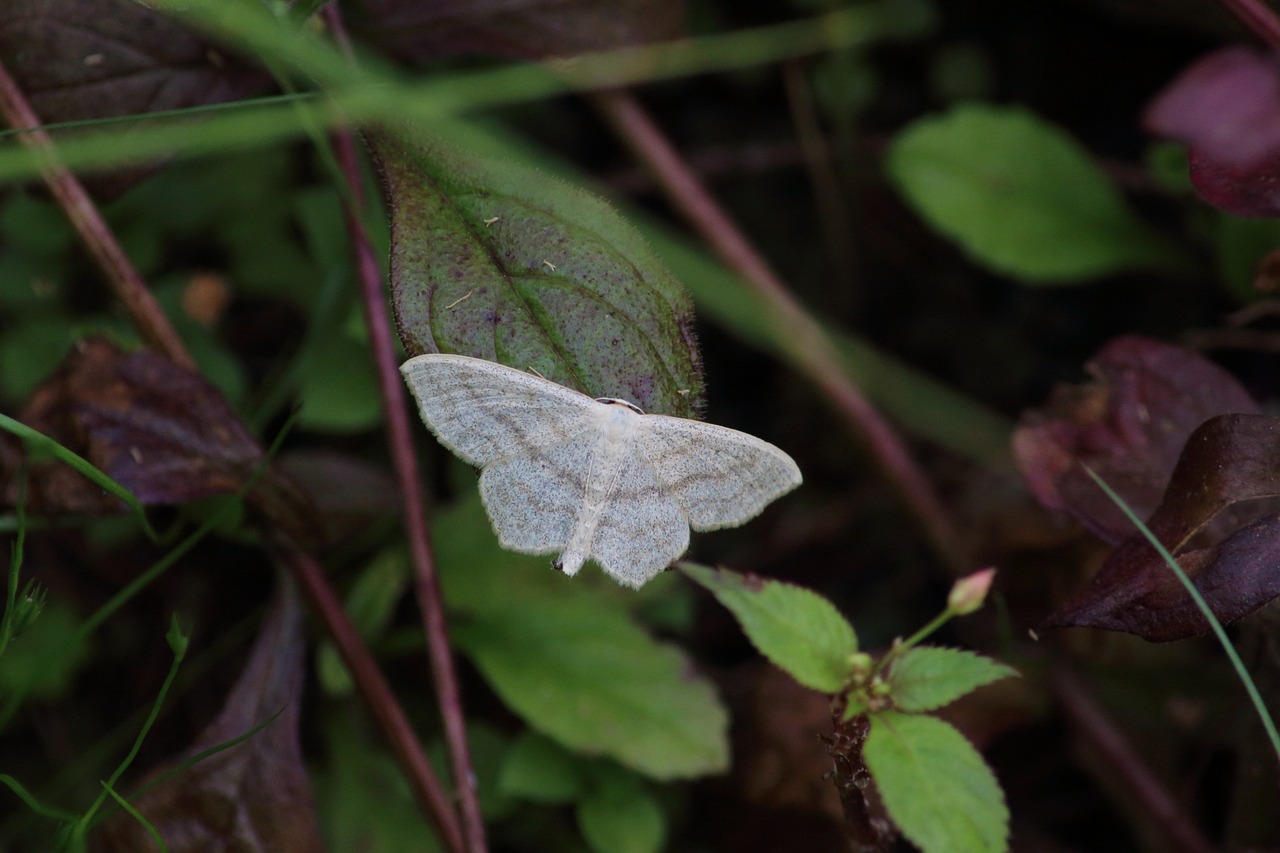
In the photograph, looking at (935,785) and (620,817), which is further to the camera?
(620,817)

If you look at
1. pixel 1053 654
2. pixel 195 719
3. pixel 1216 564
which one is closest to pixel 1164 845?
pixel 1053 654

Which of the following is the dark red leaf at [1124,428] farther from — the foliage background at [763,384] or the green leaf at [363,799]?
the green leaf at [363,799]

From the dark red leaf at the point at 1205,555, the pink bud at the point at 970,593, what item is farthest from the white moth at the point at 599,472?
the dark red leaf at the point at 1205,555

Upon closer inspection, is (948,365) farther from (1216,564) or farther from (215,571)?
(215,571)

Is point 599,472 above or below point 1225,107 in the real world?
below

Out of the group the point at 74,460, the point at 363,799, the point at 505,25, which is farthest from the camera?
the point at 363,799

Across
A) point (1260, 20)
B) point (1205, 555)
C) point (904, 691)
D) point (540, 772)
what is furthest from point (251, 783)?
point (1260, 20)

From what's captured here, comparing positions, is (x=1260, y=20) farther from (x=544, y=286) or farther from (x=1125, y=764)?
(x=1125, y=764)

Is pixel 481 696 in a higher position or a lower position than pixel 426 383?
lower
